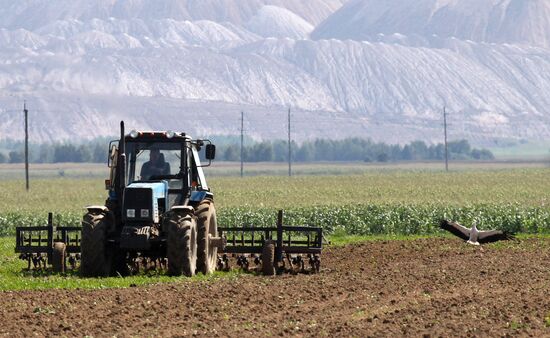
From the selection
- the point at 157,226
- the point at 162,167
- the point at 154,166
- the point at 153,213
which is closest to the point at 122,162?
the point at 154,166

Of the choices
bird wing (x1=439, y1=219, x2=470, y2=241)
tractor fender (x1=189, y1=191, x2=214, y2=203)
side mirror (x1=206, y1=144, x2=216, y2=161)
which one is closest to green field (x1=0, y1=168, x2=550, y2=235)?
bird wing (x1=439, y1=219, x2=470, y2=241)

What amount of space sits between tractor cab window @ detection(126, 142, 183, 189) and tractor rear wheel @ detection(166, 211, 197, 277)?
133 centimetres

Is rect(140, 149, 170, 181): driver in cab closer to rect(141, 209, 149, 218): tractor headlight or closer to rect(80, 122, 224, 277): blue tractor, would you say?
rect(80, 122, 224, 277): blue tractor

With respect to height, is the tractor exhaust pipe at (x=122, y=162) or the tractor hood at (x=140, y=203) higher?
the tractor exhaust pipe at (x=122, y=162)

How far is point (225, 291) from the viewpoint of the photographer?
76.6 ft

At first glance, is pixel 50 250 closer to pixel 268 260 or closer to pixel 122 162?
pixel 122 162

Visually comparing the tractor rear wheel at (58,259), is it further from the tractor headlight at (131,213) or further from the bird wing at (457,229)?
the bird wing at (457,229)

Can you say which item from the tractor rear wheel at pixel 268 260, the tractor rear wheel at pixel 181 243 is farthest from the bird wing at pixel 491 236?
the tractor rear wheel at pixel 181 243

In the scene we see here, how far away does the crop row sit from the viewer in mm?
45062

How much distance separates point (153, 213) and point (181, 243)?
95 centimetres

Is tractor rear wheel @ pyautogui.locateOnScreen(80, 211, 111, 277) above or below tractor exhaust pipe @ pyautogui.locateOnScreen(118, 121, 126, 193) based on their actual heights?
below

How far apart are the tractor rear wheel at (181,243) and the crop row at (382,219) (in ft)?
63.6

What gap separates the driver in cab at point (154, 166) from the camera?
2702 cm

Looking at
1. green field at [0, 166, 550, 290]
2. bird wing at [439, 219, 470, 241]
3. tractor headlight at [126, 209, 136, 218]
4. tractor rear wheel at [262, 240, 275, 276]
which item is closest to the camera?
tractor headlight at [126, 209, 136, 218]
